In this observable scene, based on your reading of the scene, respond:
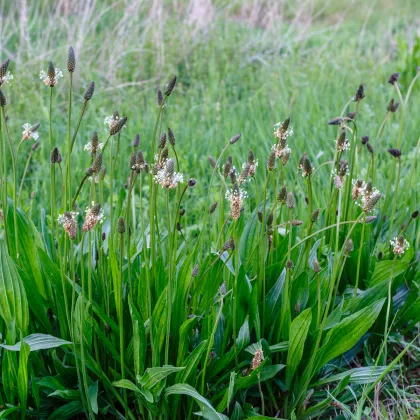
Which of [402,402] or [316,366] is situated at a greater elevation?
[316,366]

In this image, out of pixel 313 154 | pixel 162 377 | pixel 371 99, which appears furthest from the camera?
pixel 371 99

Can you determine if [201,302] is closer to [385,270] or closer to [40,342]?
[40,342]

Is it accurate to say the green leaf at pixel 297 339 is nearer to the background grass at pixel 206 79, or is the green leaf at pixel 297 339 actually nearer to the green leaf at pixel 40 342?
the green leaf at pixel 40 342

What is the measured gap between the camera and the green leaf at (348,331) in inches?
68.3

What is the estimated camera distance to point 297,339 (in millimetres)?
1685

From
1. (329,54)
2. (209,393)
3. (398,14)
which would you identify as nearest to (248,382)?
(209,393)

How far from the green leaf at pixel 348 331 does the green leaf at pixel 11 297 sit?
2.62ft

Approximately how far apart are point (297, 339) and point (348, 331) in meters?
0.17

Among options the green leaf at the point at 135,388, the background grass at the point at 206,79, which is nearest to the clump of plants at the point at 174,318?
the green leaf at the point at 135,388

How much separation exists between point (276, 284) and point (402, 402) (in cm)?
51

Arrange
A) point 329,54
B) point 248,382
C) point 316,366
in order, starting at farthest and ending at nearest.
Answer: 1. point 329,54
2. point 316,366
3. point 248,382

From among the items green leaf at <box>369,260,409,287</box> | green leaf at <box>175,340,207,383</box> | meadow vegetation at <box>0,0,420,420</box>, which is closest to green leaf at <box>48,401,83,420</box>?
meadow vegetation at <box>0,0,420,420</box>

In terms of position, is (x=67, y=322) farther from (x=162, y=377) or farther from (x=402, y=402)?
(x=402, y=402)

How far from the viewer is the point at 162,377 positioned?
156 cm
